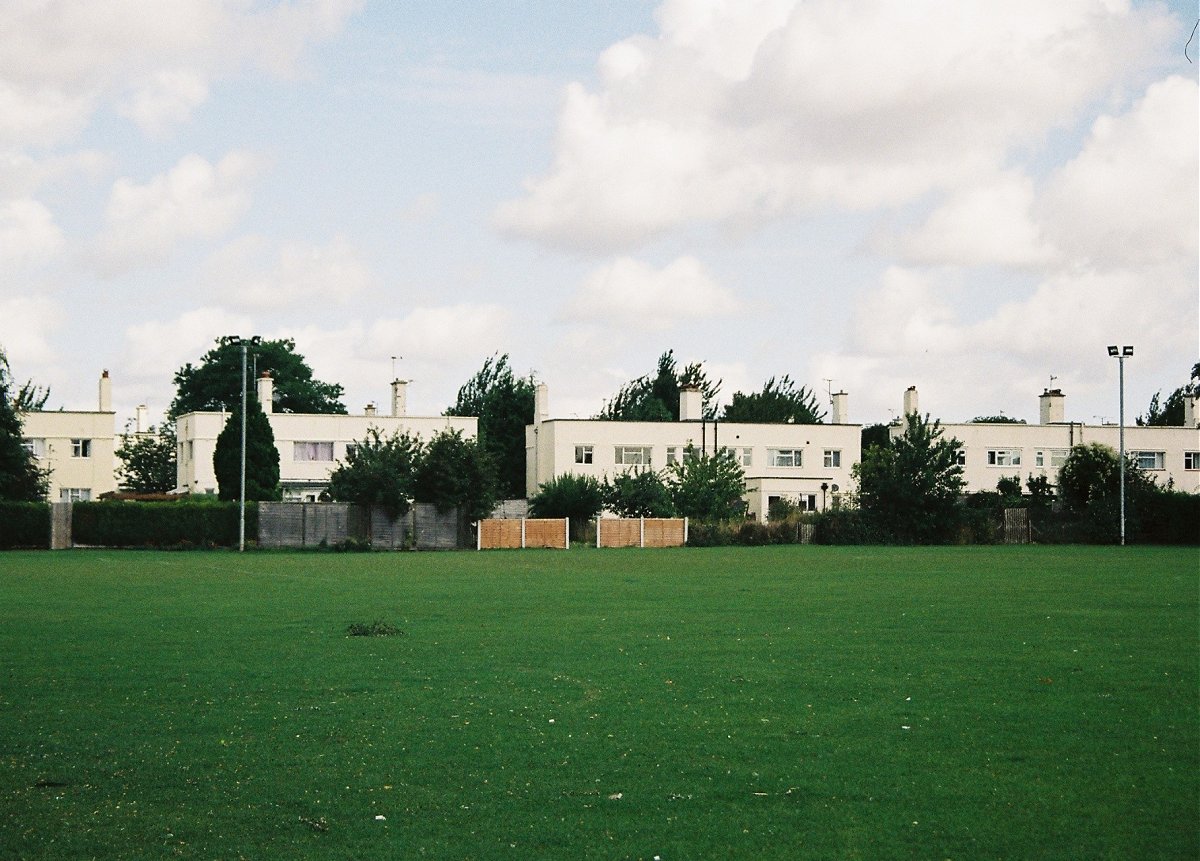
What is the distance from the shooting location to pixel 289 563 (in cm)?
4434

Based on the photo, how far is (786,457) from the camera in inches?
3418

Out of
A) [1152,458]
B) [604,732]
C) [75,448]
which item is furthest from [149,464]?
[604,732]

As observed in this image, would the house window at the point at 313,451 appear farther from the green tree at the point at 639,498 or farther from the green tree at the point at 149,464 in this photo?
the green tree at the point at 639,498

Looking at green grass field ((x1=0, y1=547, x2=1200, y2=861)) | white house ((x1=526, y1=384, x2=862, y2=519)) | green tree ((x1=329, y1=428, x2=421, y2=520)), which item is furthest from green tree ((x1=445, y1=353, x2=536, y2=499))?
green grass field ((x1=0, y1=547, x2=1200, y2=861))

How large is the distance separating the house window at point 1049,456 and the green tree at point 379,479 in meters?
50.7

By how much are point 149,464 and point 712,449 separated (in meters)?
47.7

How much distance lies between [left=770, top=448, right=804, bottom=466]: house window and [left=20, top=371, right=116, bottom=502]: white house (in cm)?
4231

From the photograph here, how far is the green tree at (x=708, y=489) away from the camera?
64625mm

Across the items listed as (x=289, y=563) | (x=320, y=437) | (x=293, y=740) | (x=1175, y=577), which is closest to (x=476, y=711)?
(x=293, y=740)

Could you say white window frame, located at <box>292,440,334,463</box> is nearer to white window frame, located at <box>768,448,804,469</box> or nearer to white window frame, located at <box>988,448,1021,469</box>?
white window frame, located at <box>768,448,804,469</box>

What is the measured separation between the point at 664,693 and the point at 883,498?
50.3 m

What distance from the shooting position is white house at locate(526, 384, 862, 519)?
81.9 m

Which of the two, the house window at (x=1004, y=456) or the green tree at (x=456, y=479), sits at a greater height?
the house window at (x=1004, y=456)

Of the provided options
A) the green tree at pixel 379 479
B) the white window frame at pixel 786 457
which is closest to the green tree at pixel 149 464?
the white window frame at pixel 786 457
